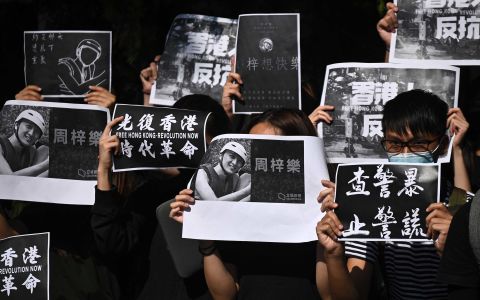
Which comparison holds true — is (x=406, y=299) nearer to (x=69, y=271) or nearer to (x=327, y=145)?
(x=327, y=145)

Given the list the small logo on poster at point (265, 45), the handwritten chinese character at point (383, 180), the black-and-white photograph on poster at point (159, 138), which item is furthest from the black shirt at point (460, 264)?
the small logo on poster at point (265, 45)

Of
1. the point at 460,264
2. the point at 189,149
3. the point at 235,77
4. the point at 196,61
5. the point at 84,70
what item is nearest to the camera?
the point at 460,264

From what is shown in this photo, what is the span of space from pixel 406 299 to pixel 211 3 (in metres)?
2.68

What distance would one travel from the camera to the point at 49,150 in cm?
430

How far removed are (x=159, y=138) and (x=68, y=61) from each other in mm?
813

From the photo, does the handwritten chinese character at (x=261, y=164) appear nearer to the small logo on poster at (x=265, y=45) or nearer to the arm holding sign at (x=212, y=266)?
the arm holding sign at (x=212, y=266)

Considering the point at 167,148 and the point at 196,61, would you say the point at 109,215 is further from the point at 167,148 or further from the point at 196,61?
the point at 196,61

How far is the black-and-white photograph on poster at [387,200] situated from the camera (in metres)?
3.45

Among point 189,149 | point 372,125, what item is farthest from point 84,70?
point 372,125

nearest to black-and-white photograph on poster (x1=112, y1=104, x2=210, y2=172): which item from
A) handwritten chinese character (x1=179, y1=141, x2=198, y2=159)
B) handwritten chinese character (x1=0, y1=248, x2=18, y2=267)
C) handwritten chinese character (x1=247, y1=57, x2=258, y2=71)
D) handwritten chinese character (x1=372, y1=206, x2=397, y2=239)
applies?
handwritten chinese character (x1=179, y1=141, x2=198, y2=159)

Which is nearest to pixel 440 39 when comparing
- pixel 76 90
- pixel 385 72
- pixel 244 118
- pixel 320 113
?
pixel 385 72

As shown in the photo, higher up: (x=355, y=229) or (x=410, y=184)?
(x=410, y=184)

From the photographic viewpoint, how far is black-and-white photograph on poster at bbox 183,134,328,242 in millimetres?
3785

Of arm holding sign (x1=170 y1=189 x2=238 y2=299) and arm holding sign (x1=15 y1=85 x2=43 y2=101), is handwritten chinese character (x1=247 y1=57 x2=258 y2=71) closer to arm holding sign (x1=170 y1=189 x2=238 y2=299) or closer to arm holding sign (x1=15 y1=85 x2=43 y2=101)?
arm holding sign (x1=170 y1=189 x2=238 y2=299)
